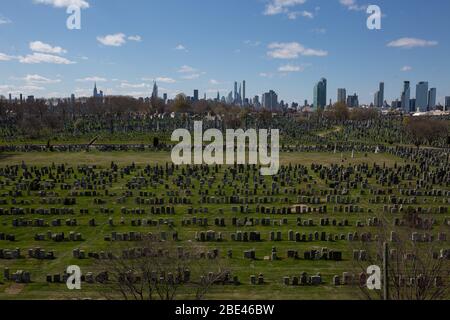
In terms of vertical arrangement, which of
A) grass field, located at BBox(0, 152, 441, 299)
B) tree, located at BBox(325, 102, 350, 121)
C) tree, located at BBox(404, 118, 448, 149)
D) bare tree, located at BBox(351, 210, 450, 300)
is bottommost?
grass field, located at BBox(0, 152, 441, 299)

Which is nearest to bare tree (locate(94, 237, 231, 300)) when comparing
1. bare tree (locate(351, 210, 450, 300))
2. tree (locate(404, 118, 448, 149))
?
bare tree (locate(351, 210, 450, 300))

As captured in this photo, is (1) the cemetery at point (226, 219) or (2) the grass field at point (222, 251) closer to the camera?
(2) the grass field at point (222, 251)

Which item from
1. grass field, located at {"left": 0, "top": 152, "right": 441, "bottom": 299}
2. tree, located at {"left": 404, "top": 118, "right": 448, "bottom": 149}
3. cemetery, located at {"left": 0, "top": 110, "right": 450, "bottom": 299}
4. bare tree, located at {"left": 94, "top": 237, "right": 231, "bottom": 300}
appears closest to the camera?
bare tree, located at {"left": 94, "top": 237, "right": 231, "bottom": 300}

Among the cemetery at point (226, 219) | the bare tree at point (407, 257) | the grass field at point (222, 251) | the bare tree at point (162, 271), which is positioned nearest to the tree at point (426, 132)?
the cemetery at point (226, 219)

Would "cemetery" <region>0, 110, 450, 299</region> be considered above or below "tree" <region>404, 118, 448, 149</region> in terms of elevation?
below

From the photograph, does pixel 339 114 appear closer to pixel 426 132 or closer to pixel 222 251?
pixel 426 132

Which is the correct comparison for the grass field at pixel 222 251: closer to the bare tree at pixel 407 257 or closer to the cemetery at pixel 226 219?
the cemetery at pixel 226 219

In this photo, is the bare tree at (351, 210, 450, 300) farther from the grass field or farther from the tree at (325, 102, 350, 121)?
the tree at (325, 102, 350, 121)
